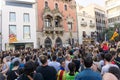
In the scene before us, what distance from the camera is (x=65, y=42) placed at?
4550cm

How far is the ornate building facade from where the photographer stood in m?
41.8

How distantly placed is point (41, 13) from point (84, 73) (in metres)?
37.4

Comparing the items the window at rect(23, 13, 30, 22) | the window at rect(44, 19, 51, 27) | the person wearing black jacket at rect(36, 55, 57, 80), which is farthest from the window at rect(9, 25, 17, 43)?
the person wearing black jacket at rect(36, 55, 57, 80)

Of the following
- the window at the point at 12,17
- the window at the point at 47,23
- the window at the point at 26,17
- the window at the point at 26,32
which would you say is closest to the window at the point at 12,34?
the window at the point at 12,17

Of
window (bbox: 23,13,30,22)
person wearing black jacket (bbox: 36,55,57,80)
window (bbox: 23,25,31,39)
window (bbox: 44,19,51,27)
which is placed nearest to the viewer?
person wearing black jacket (bbox: 36,55,57,80)

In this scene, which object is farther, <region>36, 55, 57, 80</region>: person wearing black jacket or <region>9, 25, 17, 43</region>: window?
<region>9, 25, 17, 43</region>: window

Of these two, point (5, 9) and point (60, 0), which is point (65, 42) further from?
point (5, 9)

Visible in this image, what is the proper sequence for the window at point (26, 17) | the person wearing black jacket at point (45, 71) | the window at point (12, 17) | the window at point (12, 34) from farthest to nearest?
the window at point (26, 17), the window at point (12, 17), the window at point (12, 34), the person wearing black jacket at point (45, 71)

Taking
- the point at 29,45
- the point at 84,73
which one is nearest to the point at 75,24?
the point at 29,45

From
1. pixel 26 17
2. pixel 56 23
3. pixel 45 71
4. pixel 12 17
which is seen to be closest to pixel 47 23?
pixel 56 23

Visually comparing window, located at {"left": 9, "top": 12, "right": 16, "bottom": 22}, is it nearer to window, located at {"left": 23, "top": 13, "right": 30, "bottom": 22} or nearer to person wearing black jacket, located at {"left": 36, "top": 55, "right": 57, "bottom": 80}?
window, located at {"left": 23, "top": 13, "right": 30, "bottom": 22}

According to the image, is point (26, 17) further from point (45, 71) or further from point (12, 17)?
point (45, 71)

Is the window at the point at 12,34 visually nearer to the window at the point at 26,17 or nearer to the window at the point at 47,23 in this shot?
the window at the point at 26,17

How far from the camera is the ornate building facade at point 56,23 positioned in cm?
4184
